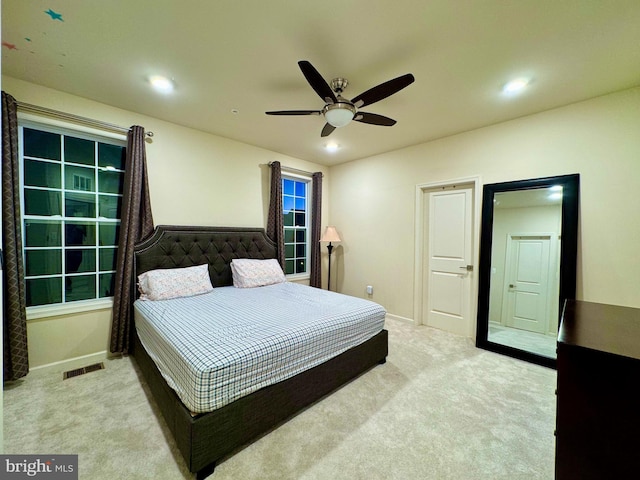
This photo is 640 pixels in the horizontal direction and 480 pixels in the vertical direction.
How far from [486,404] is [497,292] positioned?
1.47 m

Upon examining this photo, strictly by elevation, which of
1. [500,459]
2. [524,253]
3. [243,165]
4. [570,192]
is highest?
[243,165]

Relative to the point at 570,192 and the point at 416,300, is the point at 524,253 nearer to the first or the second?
the point at 570,192

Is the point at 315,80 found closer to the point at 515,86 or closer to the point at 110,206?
the point at 515,86

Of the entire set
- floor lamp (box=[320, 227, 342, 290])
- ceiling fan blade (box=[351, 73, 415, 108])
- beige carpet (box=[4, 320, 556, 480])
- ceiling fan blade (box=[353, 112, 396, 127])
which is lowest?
beige carpet (box=[4, 320, 556, 480])

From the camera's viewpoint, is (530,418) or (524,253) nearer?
(530,418)

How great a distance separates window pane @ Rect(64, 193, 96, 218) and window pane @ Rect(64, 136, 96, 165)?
36 centimetres

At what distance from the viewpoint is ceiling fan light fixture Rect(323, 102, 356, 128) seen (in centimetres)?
211

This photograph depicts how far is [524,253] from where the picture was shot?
9.71 ft

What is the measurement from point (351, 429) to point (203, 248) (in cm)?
264

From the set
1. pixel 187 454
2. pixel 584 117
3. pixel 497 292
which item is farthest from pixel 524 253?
pixel 187 454

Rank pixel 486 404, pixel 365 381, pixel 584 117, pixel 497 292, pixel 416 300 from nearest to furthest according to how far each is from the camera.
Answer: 1. pixel 486 404
2. pixel 365 381
3. pixel 584 117
4. pixel 497 292
5. pixel 416 300

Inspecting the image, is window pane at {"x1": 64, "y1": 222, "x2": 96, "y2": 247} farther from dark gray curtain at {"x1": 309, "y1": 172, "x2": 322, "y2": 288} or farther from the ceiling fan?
dark gray curtain at {"x1": 309, "y1": 172, "x2": 322, "y2": 288}

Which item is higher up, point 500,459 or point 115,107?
point 115,107

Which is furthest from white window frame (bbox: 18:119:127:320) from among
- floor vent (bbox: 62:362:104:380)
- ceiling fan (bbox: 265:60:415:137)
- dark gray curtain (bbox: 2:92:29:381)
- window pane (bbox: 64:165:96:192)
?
ceiling fan (bbox: 265:60:415:137)
